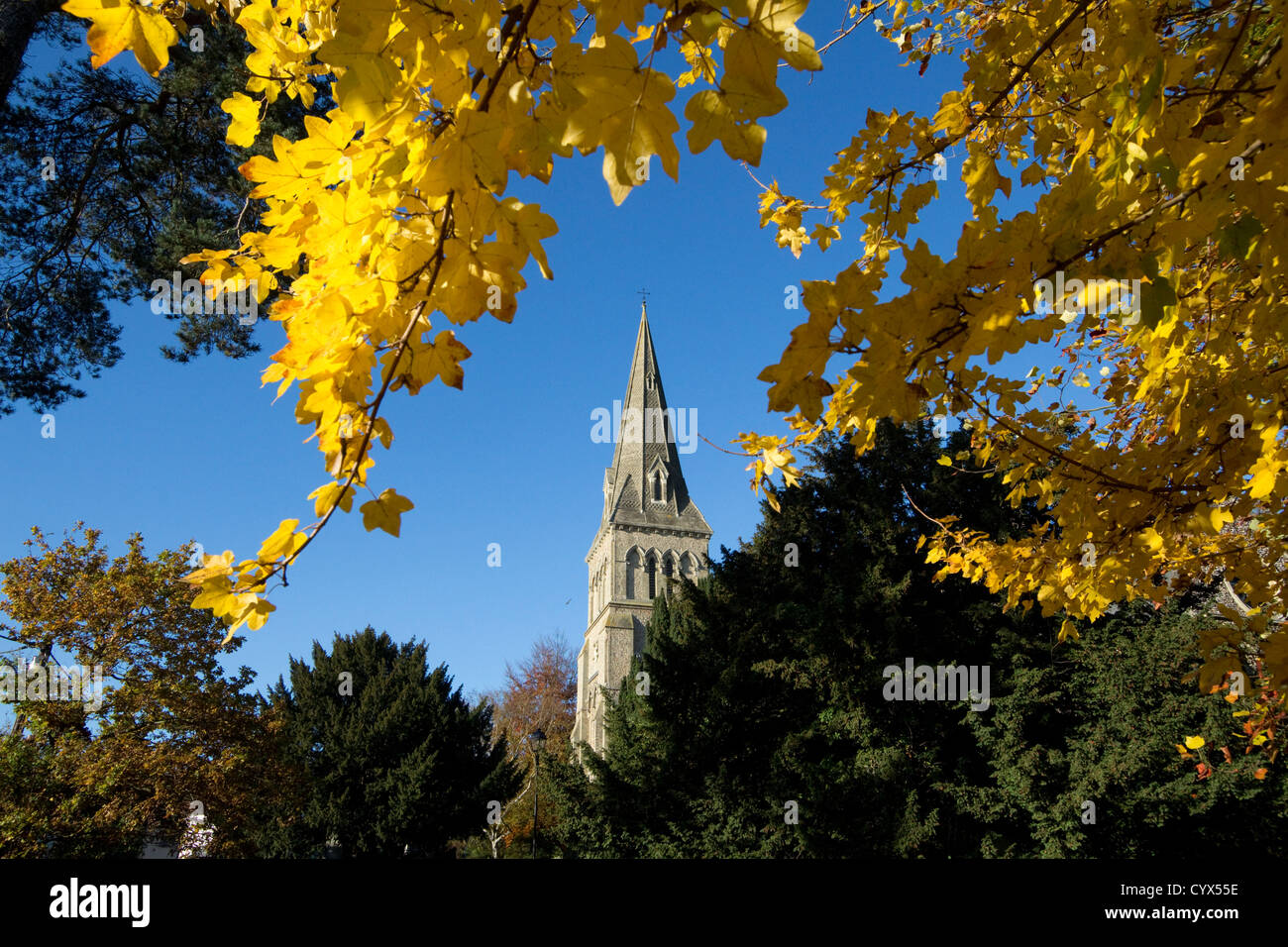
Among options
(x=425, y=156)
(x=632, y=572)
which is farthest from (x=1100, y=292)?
(x=632, y=572)

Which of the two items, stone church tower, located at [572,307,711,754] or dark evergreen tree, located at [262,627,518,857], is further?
stone church tower, located at [572,307,711,754]

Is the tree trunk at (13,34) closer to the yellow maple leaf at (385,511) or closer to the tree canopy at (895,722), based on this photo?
the yellow maple leaf at (385,511)

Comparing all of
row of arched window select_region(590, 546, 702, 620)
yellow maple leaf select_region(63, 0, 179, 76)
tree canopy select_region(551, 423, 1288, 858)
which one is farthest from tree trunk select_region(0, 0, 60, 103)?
row of arched window select_region(590, 546, 702, 620)

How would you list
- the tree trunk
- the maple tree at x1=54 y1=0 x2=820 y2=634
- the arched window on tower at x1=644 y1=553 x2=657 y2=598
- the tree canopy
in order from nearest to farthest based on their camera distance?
the maple tree at x1=54 y1=0 x2=820 y2=634 < the tree trunk < the tree canopy < the arched window on tower at x1=644 y1=553 x2=657 y2=598

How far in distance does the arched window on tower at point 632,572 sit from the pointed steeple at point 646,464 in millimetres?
1794

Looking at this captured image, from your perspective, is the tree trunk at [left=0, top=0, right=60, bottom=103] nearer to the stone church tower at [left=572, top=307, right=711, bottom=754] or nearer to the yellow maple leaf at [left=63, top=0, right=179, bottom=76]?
the yellow maple leaf at [left=63, top=0, right=179, bottom=76]

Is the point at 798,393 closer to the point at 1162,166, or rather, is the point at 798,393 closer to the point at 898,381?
the point at 898,381

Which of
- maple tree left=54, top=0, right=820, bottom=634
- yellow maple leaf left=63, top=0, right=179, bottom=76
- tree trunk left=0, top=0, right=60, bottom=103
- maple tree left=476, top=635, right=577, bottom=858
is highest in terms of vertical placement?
tree trunk left=0, top=0, right=60, bottom=103

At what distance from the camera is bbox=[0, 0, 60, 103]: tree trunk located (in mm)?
5301

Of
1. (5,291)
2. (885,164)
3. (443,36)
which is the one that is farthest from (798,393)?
(5,291)

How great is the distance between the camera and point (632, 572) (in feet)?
130

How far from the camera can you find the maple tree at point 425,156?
0.84 m

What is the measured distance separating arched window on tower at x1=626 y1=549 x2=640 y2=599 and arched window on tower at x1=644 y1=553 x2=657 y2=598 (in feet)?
1.81

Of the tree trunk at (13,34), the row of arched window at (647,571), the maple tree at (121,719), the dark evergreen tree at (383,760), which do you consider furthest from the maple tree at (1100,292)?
the row of arched window at (647,571)
